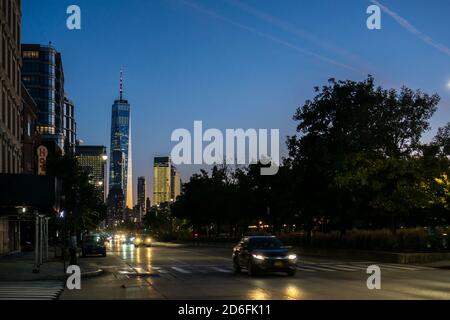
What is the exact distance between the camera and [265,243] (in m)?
27.3

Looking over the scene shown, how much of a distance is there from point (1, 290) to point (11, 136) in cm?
3131

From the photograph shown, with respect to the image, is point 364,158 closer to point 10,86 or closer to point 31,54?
point 10,86

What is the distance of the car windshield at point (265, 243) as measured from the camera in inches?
1059

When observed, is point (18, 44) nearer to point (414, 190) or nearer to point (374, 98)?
point (374, 98)

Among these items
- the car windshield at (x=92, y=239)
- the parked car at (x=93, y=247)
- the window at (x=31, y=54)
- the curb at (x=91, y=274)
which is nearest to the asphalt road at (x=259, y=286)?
the curb at (x=91, y=274)

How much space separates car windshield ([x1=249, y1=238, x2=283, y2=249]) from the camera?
2689cm

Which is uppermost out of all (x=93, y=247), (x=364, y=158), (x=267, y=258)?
(x=364, y=158)

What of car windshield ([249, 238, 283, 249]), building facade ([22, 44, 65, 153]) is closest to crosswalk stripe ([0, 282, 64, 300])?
car windshield ([249, 238, 283, 249])

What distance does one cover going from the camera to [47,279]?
985 inches

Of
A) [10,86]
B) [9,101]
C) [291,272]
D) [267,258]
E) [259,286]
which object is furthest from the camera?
[9,101]

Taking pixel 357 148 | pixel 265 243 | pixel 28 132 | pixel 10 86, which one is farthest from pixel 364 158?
pixel 28 132

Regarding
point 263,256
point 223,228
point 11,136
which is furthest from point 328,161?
point 223,228

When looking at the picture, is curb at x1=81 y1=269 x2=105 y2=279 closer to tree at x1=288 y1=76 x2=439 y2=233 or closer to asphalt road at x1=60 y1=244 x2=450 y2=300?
asphalt road at x1=60 y1=244 x2=450 y2=300

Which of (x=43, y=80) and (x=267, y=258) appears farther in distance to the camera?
(x=43, y=80)
